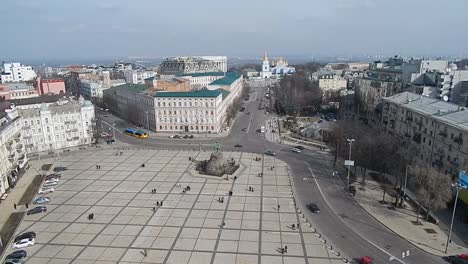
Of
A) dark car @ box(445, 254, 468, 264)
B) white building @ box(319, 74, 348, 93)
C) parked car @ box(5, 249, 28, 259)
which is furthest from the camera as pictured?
white building @ box(319, 74, 348, 93)

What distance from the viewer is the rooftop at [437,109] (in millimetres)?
58938

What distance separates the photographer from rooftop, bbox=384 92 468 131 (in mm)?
58938

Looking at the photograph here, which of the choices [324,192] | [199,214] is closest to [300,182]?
[324,192]

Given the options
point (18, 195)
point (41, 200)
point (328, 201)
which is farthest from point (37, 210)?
point (328, 201)

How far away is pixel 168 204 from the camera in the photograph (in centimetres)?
5422

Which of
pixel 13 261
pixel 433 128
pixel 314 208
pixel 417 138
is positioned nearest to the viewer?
pixel 13 261

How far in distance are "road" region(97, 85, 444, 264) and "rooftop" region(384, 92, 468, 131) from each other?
21.2m

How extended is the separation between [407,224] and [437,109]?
31.5m

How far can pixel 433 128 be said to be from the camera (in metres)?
63.7

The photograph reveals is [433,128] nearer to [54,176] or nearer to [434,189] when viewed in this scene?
[434,189]

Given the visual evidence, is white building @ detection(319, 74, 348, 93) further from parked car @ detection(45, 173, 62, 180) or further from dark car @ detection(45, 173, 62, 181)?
dark car @ detection(45, 173, 62, 181)

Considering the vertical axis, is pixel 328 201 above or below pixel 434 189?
below

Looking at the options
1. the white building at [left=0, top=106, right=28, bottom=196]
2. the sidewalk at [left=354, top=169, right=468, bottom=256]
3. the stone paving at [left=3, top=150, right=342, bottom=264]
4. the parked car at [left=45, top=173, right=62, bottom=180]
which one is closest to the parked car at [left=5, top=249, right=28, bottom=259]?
the stone paving at [left=3, top=150, right=342, bottom=264]

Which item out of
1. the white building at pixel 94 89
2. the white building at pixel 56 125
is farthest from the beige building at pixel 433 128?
the white building at pixel 94 89
